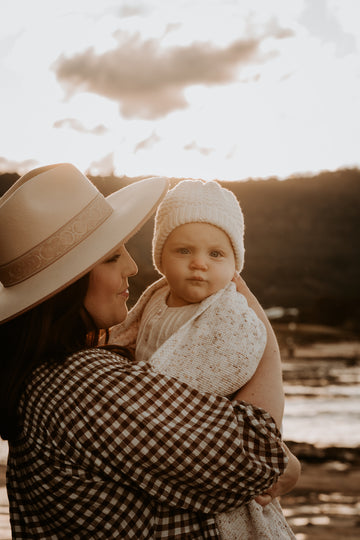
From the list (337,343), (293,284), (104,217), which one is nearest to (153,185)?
(104,217)

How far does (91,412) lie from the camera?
184cm

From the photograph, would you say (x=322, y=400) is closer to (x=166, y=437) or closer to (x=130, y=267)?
(x=130, y=267)

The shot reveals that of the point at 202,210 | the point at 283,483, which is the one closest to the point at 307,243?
the point at 202,210

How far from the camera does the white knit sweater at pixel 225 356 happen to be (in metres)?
1.93

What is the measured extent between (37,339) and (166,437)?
0.52 m

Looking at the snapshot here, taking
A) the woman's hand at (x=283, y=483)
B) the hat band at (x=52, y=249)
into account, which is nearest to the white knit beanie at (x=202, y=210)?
the hat band at (x=52, y=249)

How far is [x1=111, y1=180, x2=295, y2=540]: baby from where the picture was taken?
2.04 meters

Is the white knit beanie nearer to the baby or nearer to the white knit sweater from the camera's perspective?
the baby

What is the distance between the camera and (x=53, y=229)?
2082 millimetres

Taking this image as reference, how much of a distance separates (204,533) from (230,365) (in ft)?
1.61

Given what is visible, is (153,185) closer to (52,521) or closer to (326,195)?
(52,521)

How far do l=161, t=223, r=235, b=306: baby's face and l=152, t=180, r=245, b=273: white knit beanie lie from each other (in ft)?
0.09

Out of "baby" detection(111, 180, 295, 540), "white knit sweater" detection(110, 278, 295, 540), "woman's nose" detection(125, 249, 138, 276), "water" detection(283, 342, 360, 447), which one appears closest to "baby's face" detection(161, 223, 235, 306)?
"baby" detection(111, 180, 295, 540)

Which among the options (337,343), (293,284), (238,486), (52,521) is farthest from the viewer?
(293,284)
